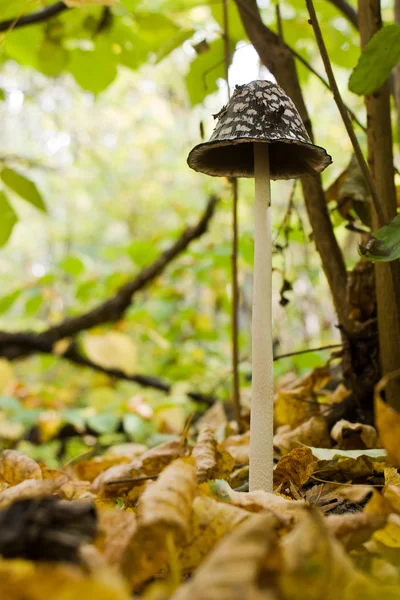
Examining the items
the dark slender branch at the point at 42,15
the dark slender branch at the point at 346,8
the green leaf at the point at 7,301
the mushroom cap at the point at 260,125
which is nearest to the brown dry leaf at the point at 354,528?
the mushroom cap at the point at 260,125

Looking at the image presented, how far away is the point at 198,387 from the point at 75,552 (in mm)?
3227

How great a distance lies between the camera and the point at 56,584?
1.57 ft

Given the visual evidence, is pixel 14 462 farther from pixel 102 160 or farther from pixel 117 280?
pixel 102 160

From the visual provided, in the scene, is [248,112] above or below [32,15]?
below

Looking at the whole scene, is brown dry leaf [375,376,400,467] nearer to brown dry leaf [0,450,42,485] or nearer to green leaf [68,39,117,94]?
brown dry leaf [0,450,42,485]

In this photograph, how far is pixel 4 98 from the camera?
1.65m

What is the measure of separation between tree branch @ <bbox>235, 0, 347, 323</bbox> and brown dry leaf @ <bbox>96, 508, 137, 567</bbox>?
986mm

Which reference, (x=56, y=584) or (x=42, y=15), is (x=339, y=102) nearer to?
(x=56, y=584)

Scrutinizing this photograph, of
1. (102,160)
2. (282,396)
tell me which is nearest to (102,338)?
(282,396)

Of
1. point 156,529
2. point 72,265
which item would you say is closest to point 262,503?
point 156,529

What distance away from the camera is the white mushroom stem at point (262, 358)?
103 centimetres

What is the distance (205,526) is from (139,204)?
362 inches

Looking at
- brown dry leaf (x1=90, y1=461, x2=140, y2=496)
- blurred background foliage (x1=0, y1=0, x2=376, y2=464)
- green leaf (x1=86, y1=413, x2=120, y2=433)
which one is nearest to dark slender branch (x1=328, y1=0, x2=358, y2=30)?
blurred background foliage (x1=0, y1=0, x2=376, y2=464)

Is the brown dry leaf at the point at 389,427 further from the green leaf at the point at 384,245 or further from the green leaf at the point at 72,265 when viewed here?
the green leaf at the point at 72,265
